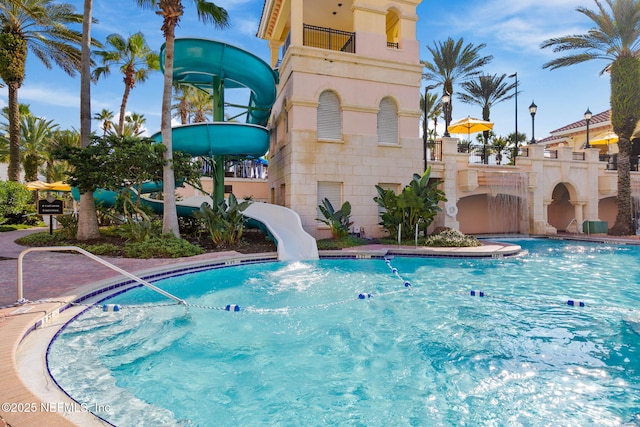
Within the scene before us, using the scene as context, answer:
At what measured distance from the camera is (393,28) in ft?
62.8

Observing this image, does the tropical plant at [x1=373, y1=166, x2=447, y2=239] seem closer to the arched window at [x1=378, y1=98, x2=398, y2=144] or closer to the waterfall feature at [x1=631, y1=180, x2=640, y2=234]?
the arched window at [x1=378, y1=98, x2=398, y2=144]

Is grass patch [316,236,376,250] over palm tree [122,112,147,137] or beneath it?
beneath

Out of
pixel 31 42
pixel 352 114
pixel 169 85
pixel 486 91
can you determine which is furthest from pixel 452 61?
pixel 31 42

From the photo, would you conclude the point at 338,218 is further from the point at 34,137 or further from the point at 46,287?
the point at 34,137

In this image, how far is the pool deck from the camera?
2451 millimetres

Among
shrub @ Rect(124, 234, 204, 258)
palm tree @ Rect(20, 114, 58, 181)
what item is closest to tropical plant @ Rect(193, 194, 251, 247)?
shrub @ Rect(124, 234, 204, 258)

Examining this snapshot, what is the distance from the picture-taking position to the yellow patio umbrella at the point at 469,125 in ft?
64.7

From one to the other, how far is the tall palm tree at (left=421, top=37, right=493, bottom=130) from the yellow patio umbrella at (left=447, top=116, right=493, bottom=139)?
384 cm

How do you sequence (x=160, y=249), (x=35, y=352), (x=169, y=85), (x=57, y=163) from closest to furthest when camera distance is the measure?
(x=35, y=352)
(x=160, y=249)
(x=169, y=85)
(x=57, y=163)

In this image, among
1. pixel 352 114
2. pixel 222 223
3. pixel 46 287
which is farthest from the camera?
pixel 352 114

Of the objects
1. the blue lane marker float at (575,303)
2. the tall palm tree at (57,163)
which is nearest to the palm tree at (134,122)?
the tall palm tree at (57,163)

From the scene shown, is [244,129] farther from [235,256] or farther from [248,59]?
[235,256]

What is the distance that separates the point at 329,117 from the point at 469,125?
9.72 meters

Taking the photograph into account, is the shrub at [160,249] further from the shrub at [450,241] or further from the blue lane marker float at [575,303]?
the blue lane marker float at [575,303]
